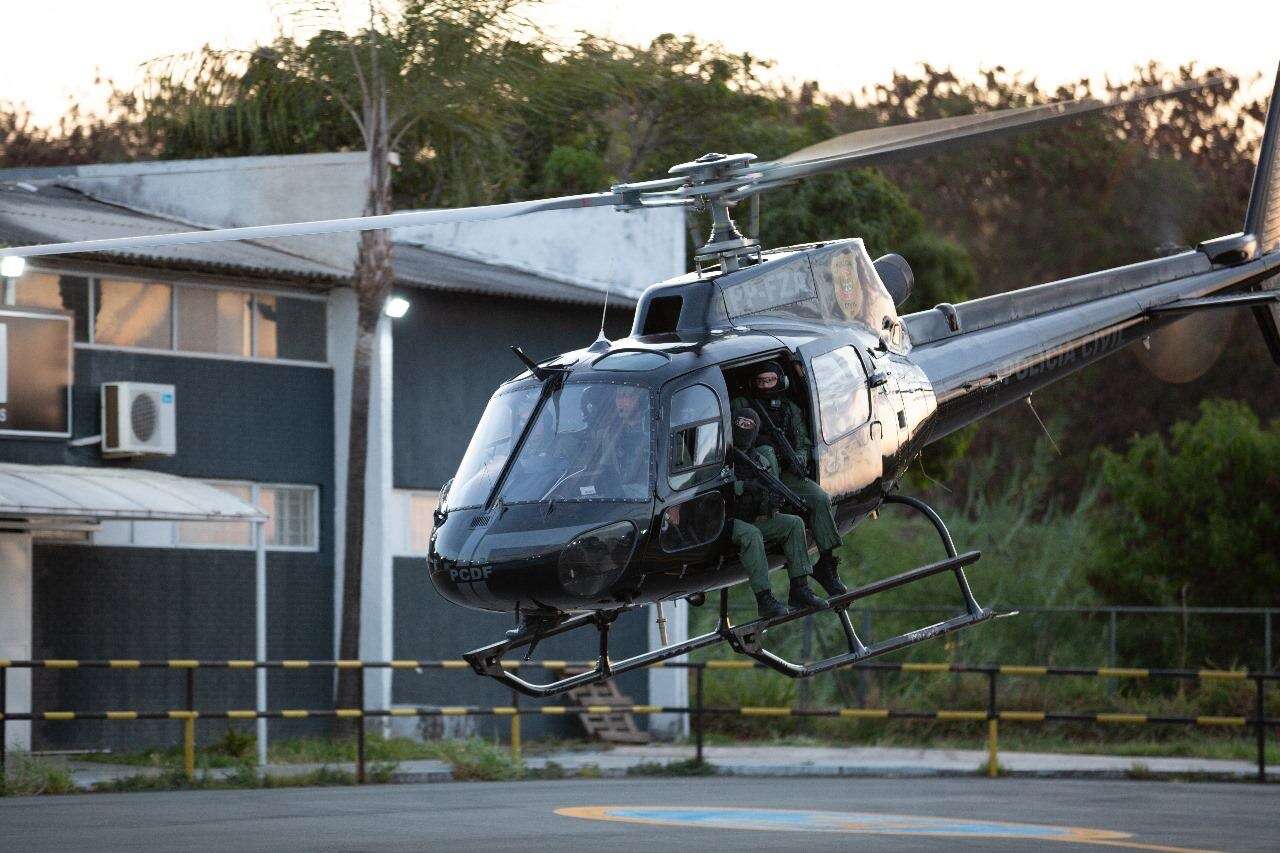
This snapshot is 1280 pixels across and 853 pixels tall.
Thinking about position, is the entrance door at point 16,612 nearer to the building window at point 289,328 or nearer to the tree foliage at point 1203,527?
the building window at point 289,328

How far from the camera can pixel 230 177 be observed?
30.5 metres

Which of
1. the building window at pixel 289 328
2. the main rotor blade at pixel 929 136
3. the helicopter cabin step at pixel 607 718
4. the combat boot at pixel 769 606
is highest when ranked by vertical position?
the building window at pixel 289 328

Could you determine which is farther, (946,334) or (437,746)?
(437,746)

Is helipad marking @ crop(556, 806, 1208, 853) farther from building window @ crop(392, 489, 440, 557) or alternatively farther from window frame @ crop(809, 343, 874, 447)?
building window @ crop(392, 489, 440, 557)

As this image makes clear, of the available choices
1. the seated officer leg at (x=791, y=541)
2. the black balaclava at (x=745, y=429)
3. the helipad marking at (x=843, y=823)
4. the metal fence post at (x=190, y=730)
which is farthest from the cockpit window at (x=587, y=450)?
the metal fence post at (x=190, y=730)

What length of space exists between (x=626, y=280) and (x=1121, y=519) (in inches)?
426

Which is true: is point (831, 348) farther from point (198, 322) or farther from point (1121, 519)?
point (1121, 519)

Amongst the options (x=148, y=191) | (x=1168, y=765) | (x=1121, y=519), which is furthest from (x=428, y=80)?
(x=1121, y=519)

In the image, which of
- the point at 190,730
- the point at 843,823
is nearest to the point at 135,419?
the point at 190,730

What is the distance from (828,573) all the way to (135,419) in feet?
46.2

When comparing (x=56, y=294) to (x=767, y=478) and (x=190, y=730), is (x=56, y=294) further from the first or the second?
(x=767, y=478)

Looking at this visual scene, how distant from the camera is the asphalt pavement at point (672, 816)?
14.5 m

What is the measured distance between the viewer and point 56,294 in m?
26.0

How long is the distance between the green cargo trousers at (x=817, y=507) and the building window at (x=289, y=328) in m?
16.1
